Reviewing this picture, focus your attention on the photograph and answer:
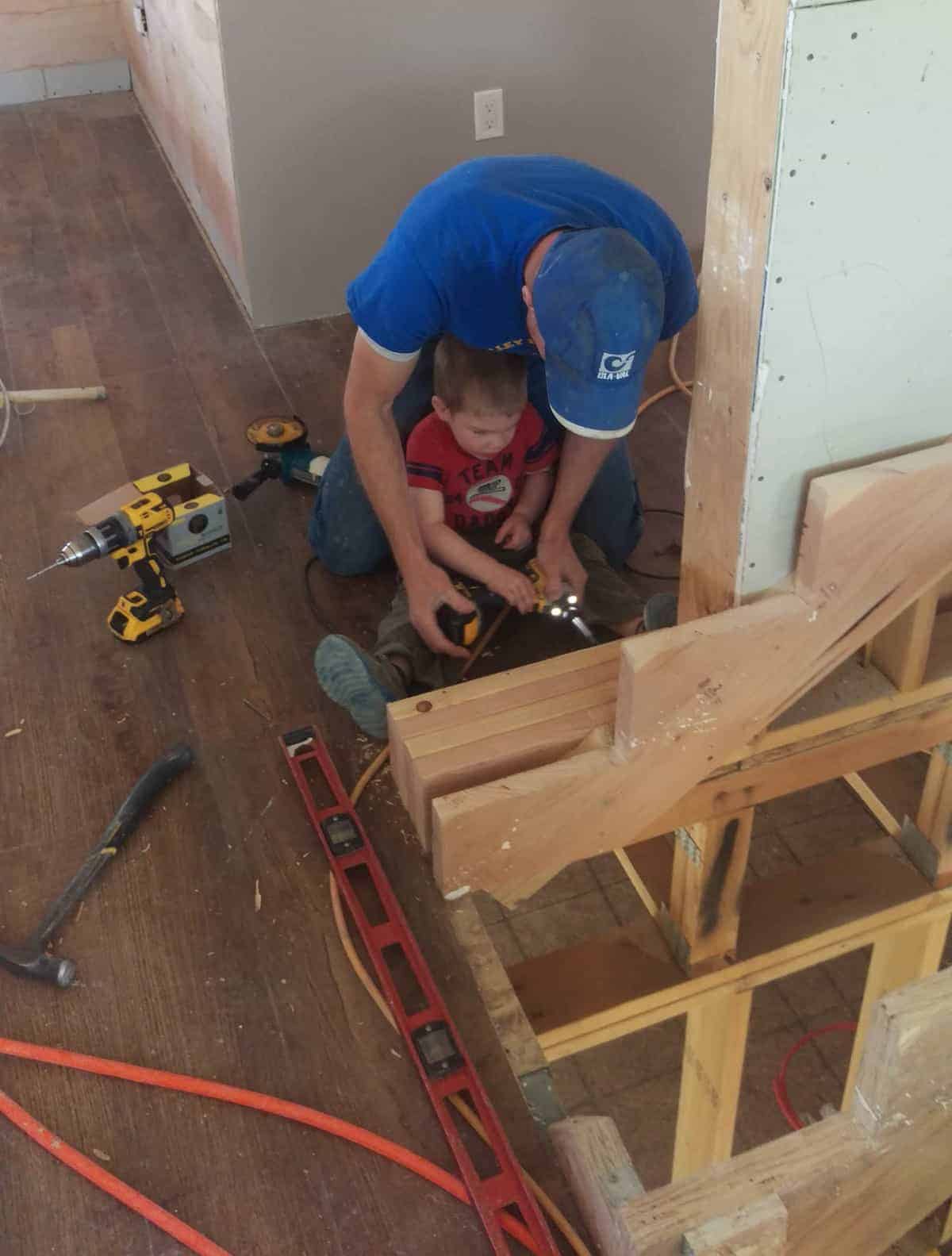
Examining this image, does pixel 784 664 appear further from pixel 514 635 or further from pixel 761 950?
pixel 514 635

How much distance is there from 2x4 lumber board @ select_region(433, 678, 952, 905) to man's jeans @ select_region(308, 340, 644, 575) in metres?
0.74

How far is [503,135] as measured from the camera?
300cm

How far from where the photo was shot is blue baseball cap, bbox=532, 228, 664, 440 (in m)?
1.25

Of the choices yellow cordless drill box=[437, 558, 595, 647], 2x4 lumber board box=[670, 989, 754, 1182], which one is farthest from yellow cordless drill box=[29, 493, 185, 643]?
2x4 lumber board box=[670, 989, 754, 1182]

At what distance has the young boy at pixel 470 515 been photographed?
1754mm

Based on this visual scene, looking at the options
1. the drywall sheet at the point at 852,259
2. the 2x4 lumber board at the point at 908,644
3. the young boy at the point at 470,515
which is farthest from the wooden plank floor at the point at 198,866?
the drywall sheet at the point at 852,259

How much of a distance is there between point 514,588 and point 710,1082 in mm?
897

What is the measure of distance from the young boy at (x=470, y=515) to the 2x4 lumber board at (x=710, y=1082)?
2.10 feet

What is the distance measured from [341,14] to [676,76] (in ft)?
3.19

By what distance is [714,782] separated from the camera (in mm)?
1391

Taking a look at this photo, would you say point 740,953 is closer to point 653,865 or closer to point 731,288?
point 653,865

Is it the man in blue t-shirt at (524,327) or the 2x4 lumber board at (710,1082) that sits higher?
the man in blue t-shirt at (524,327)

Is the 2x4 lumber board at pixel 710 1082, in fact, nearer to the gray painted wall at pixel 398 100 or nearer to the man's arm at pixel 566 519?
the man's arm at pixel 566 519

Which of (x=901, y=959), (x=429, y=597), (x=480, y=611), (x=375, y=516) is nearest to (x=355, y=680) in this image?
(x=429, y=597)
